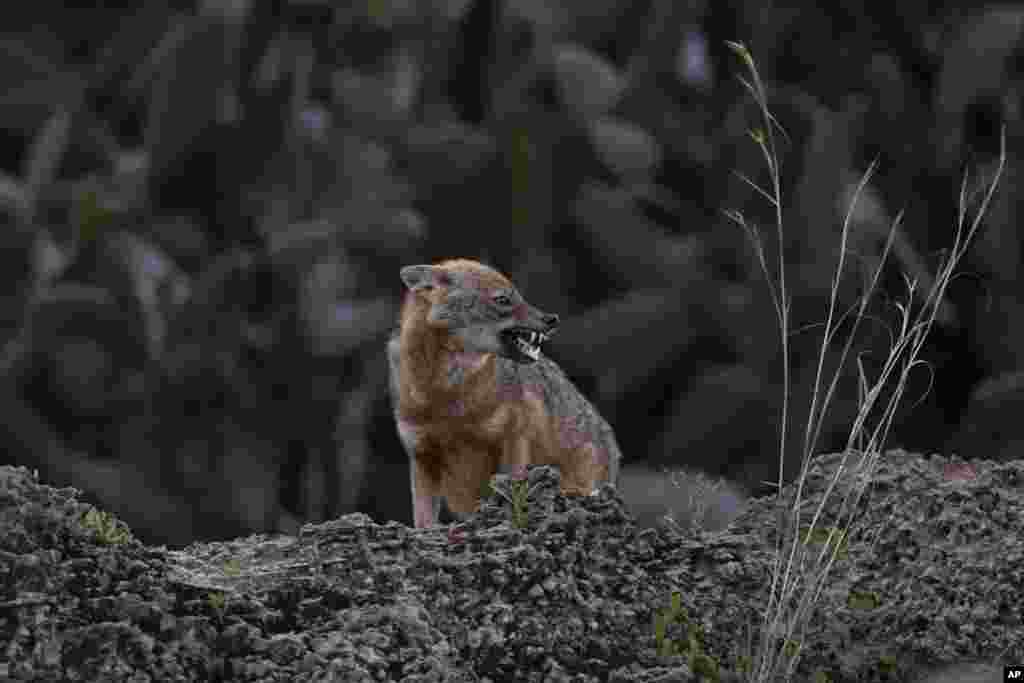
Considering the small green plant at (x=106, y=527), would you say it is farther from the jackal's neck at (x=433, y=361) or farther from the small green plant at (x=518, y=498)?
the jackal's neck at (x=433, y=361)

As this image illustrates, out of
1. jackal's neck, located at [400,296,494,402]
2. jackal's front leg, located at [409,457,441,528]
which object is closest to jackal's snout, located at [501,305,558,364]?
jackal's neck, located at [400,296,494,402]

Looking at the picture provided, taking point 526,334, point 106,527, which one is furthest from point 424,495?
point 106,527

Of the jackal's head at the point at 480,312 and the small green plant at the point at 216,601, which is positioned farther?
the jackal's head at the point at 480,312

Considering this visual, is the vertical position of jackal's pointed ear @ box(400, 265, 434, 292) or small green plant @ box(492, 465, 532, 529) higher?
small green plant @ box(492, 465, 532, 529)

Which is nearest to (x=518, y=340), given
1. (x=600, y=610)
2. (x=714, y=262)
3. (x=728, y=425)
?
(x=600, y=610)

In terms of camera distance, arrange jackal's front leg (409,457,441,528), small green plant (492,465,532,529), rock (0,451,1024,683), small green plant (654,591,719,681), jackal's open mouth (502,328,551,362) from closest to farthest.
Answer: rock (0,451,1024,683) < small green plant (654,591,719,681) < small green plant (492,465,532,529) < jackal's front leg (409,457,441,528) < jackal's open mouth (502,328,551,362)

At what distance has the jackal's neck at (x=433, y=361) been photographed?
9.51m

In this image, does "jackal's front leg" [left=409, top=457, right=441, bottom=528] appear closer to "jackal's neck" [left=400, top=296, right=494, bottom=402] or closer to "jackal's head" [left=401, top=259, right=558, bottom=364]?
"jackal's neck" [left=400, top=296, right=494, bottom=402]

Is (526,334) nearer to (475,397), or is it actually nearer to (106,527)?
(475,397)

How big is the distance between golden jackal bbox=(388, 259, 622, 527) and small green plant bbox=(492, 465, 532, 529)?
2.81 m

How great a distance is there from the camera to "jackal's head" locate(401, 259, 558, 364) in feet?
31.3

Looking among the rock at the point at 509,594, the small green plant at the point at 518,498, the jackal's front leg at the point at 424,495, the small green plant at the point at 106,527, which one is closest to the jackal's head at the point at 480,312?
the jackal's front leg at the point at 424,495

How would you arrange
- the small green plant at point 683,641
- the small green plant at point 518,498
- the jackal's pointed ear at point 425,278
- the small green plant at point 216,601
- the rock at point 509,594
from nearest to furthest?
the rock at point 509,594, the small green plant at point 216,601, the small green plant at point 683,641, the small green plant at point 518,498, the jackal's pointed ear at point 425,278

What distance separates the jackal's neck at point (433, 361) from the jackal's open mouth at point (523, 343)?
0.12 m
